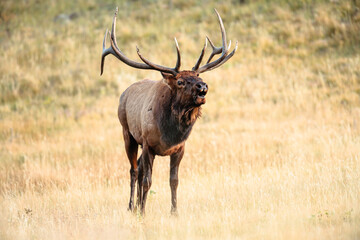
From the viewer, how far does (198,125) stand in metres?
14.3

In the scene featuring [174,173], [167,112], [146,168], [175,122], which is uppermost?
[167,112]

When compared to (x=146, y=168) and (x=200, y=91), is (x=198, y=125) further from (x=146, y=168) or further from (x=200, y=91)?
(x=200, y=91)

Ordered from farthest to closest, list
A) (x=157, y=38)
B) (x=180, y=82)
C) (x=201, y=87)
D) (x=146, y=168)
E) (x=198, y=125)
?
(x=157, y=38) < (x=198, y=125) < (x=146, y=168) < (x=180, y=82) < (x=201, y=87)

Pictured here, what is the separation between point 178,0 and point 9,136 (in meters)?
16.3

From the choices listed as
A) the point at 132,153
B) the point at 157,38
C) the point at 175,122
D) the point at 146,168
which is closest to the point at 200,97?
the point at 175,122

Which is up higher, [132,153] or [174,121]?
[174,121]

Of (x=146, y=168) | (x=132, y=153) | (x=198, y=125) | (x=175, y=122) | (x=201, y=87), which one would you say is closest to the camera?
(x=201, y=87)

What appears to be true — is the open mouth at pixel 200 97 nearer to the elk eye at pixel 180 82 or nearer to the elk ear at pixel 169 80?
the elk eye at pixel 180 82

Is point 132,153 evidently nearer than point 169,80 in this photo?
No

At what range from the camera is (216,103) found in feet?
52.7

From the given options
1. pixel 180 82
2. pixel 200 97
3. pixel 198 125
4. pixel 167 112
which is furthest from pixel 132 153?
pixel 198 125

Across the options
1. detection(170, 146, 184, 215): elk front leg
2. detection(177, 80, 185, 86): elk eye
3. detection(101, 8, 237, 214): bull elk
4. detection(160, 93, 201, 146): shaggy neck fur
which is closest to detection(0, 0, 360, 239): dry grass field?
detection(170, 146, 184, 215): elk front leg

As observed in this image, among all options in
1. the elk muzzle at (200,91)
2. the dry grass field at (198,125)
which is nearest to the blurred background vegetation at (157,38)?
the dry grass field at (198,125)

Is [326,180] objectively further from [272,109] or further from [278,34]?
[278,34]
